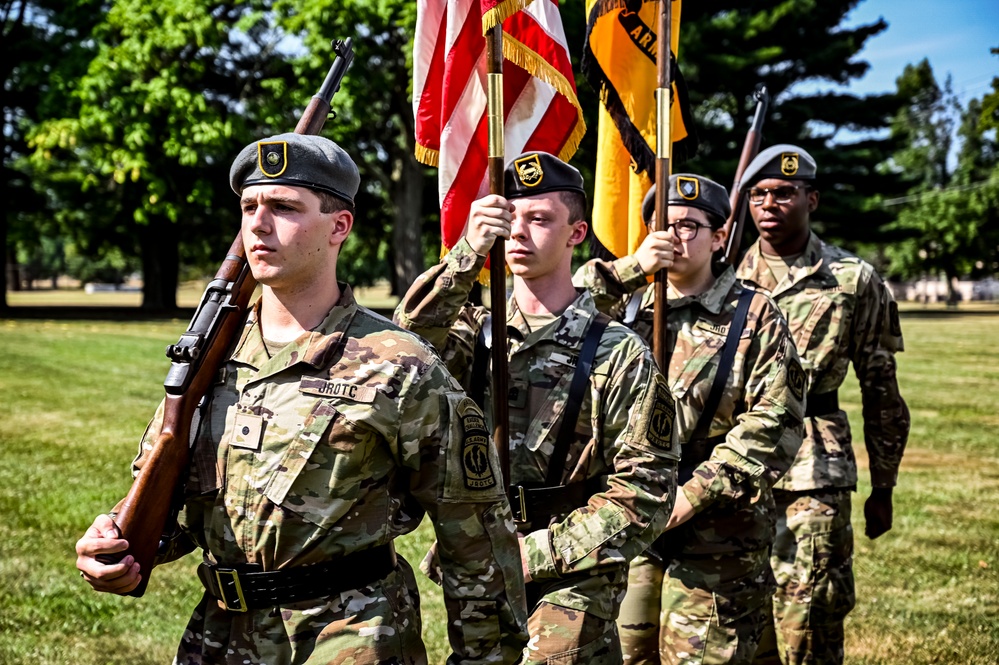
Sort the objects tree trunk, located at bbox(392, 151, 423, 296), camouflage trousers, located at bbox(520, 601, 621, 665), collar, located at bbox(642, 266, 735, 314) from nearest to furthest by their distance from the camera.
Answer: camouflage trousers, located at bbox(520, 601, 621, 665) → collar, located at bbox(642, 266, 735, 314) → tree trunk, located at bbox(392, 151, 423, 296)

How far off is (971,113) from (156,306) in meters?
80.1

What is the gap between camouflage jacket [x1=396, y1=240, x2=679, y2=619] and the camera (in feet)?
12.5

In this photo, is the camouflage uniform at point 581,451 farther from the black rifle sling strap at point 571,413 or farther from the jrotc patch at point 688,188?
the jrotc patch at point 688,188

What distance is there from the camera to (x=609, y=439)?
13.1ft

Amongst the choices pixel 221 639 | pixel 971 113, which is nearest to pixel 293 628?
pixel 221 639

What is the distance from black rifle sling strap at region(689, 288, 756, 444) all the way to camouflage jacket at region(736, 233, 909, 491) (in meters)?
1.20

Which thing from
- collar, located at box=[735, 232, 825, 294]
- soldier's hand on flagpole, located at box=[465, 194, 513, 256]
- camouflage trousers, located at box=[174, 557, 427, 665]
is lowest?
camouflage trousers, located at box=[174, 557, 427, 665]

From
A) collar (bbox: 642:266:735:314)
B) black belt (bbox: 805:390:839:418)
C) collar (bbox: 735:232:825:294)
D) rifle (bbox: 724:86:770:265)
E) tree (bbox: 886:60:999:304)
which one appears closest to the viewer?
collar (bbox: 642:266:735:314)

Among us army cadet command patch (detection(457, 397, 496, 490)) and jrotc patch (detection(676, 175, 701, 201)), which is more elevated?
jrotc patch (detection(676, 175, 701, 201))

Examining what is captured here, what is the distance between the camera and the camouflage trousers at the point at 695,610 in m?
4.64

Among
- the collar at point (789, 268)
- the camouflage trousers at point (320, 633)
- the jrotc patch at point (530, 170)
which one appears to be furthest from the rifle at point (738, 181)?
the camouflage trousers at point (320, 633)

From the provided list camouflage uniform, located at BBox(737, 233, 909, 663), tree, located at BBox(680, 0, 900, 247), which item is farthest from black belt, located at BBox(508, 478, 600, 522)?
tree, located at BBox(680, 0, 900, 247)

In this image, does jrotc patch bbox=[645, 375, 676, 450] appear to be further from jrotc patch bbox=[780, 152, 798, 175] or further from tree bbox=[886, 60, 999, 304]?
tree bbox=[886, 60, 999, 304]

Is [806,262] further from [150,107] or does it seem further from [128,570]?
[150,107]
